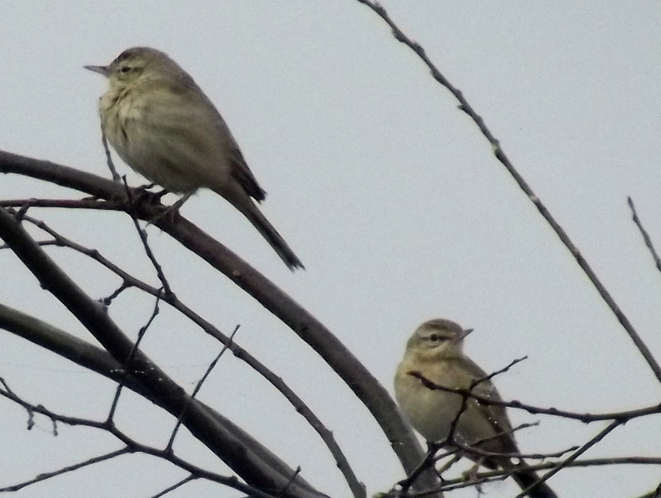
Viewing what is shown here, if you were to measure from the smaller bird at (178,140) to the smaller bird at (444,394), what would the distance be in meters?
1.07

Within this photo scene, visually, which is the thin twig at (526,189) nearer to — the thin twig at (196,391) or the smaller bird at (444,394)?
the thin twig at (196,391)

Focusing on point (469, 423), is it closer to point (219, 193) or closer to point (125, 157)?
point (219, 193)

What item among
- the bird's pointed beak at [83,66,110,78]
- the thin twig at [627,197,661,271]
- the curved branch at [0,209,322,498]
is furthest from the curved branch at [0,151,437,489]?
the bird's pointed beak at [83,66,110,78]

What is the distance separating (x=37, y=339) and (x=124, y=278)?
417 mm

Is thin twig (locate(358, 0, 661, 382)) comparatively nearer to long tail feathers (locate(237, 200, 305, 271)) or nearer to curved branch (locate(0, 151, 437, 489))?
curved branch (locate(0, 151, 437, 489))

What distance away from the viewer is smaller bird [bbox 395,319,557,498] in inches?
253

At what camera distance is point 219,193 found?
7.18m

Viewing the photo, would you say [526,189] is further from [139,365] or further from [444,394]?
[444,394]

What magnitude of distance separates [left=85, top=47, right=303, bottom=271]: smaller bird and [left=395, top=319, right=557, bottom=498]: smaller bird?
42.2 inches

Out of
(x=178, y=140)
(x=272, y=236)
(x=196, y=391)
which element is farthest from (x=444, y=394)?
(x=196, y=391)

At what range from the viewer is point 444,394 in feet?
21.2

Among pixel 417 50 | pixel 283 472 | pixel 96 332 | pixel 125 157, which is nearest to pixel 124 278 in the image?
pixel 96 332

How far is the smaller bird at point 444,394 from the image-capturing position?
6.41 metres

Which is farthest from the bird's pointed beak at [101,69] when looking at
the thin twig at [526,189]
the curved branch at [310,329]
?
the thin twig at [526,189]
